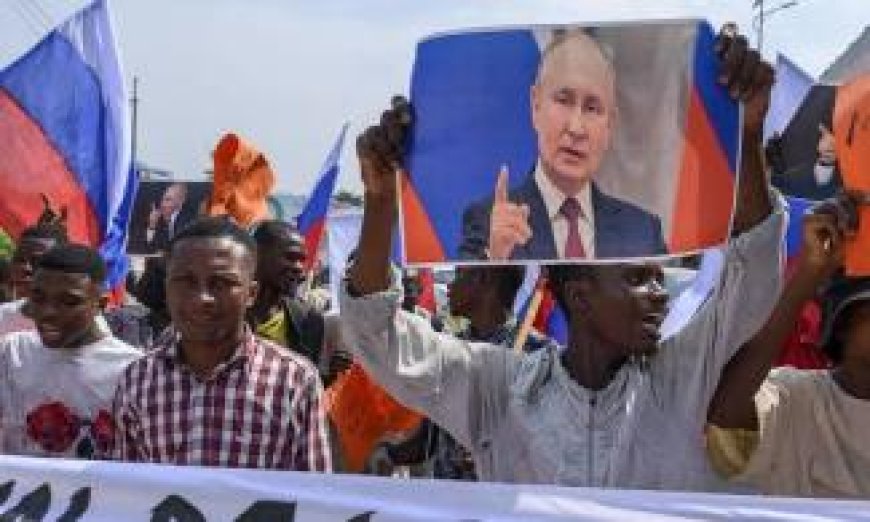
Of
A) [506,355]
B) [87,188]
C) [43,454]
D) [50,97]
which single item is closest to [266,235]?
[87,188]

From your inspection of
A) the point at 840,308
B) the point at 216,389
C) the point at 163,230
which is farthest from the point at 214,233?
the point at 163,230

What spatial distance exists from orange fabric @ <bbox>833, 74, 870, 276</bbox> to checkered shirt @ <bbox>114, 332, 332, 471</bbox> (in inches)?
53.3

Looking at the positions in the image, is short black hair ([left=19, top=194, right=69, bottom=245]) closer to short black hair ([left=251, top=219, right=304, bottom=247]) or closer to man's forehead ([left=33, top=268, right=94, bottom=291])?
short black hair ([left=251, top=219, right=304, bottom=247])

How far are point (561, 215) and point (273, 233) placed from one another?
2626 millimetres

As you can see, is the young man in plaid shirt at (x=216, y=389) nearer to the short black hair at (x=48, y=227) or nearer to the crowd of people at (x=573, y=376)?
the crowd of people at (x=573, y=376)

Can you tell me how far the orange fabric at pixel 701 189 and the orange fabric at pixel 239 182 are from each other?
3.64 m

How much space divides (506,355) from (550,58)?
0.71 meters

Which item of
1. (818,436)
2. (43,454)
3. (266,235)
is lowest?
(43,454)

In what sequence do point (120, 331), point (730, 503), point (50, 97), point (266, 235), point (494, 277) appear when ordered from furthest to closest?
point (120, 331), point (50, 97), point (266, 235), point (494, 277), point (730, 503)

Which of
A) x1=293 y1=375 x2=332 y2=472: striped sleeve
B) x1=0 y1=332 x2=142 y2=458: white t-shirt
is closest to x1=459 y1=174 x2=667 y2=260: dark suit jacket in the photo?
x1=293 y1=375 x2=332 y2=472: striped sleeve

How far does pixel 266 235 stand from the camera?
210 inches

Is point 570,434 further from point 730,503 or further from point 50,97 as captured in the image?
point 50,97

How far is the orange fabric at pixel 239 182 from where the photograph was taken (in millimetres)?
6254

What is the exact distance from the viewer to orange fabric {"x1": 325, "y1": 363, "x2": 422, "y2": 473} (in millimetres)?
4617
